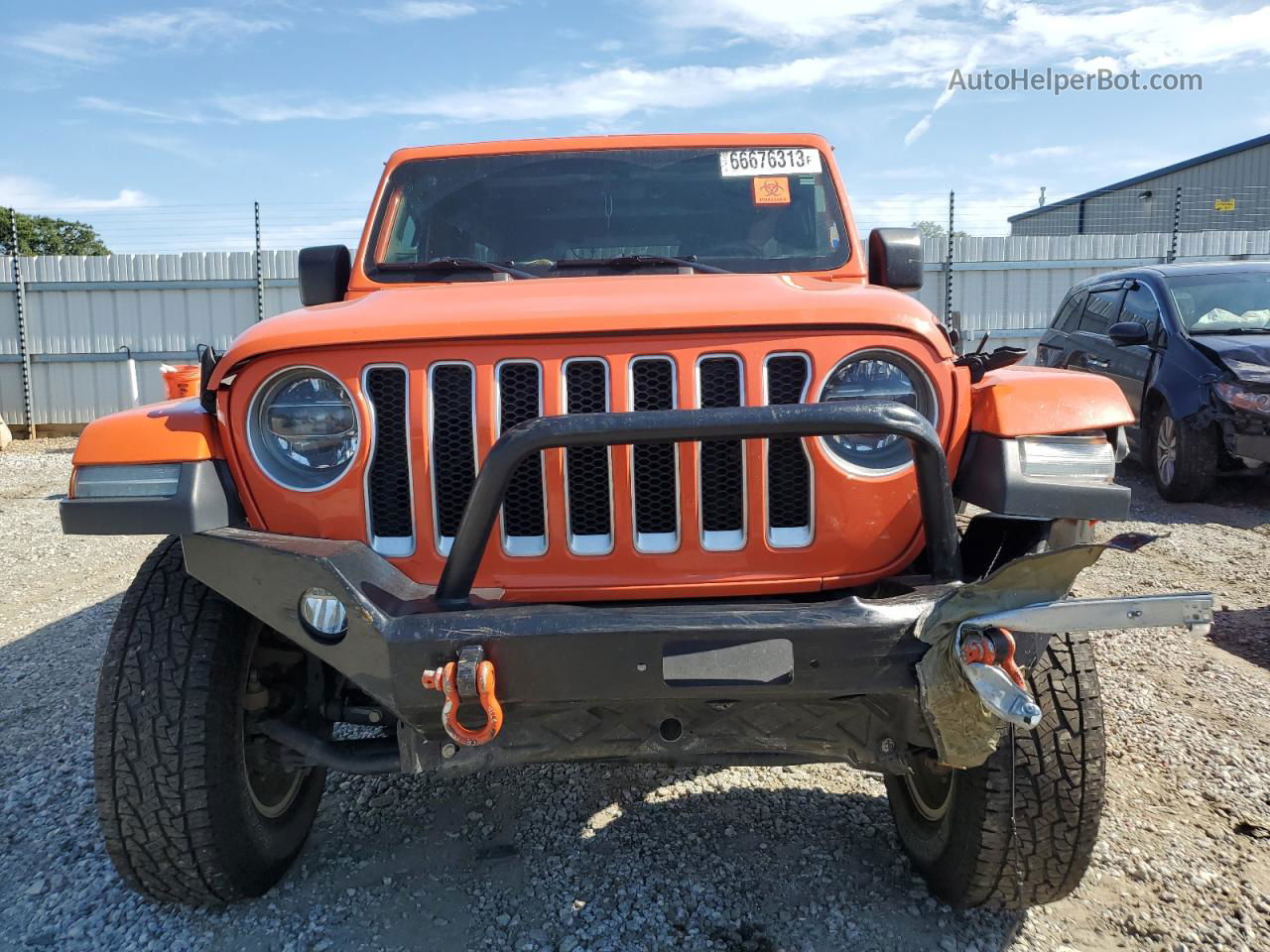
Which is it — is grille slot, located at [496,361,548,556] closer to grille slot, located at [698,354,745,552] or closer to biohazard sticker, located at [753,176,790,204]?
grille slot, located at [698,354,745,552]

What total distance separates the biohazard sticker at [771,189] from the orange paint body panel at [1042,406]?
1.42 m

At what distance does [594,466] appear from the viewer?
2.09 m

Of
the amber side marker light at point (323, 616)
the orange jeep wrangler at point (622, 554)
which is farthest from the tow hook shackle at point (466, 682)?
the amber side marker light at point (323, 616)

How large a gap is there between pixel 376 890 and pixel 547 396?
144 cm

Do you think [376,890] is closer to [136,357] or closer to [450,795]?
[450,795]

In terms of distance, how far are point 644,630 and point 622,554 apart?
29 centimetres

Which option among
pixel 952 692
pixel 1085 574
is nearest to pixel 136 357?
pixel 1085 574

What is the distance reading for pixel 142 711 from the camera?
2197mm

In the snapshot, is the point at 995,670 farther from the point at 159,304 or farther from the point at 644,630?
the point at 159,304

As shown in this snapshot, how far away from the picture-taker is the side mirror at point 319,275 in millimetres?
3242

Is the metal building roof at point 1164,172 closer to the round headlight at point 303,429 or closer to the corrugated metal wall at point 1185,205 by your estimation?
the corrugated metal wall at point 1185,205

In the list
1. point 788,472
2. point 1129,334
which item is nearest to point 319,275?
point 788,472

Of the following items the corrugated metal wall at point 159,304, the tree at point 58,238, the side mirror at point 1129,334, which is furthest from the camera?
the tree at point 58,238

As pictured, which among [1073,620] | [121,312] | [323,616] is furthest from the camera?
[121,312]
